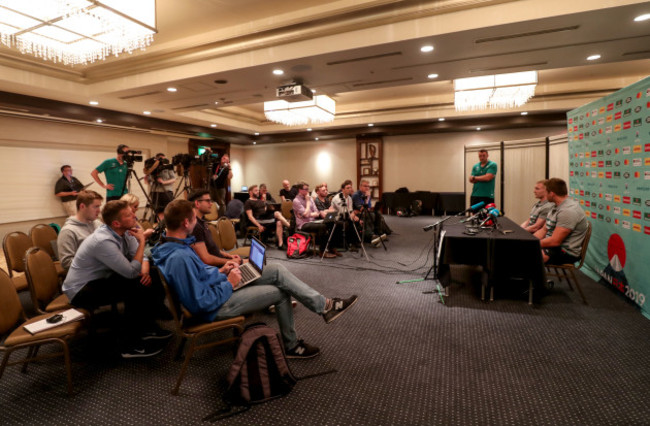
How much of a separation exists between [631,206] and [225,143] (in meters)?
11.4

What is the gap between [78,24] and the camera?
3025 millimetres

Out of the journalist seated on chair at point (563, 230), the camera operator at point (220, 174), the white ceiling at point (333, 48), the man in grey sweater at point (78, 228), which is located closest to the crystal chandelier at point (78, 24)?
the white ceiling at point (333, 48)

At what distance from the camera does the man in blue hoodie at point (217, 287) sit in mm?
1982

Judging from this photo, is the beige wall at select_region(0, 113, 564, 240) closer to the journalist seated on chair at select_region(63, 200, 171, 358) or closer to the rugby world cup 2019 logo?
the journalist seated on chair at select_region(63, 200, 171, 358)

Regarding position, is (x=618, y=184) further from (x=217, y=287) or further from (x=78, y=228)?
(x=78, y=228)

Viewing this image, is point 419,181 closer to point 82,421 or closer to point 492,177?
point 492,177

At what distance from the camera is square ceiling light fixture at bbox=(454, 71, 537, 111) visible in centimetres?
558

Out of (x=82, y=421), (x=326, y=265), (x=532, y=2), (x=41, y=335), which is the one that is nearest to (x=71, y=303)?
(x=41, y=335)

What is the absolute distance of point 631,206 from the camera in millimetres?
3289

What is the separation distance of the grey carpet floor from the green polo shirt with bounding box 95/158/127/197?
3386mm

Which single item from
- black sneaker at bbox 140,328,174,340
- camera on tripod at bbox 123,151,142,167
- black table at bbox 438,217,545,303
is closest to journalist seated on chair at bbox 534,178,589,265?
black table at bbox 438,217,545,303

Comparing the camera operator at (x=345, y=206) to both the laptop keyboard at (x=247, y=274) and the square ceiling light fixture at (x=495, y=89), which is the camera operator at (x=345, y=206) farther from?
the laptop keyboard at (x=247, y=274)

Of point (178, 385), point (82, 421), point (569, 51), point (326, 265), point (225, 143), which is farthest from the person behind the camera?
point (225, 143)

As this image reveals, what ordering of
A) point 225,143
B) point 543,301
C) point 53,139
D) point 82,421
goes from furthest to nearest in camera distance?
point 225,143 → point 53,139 → point 543,301 → point 82,421
